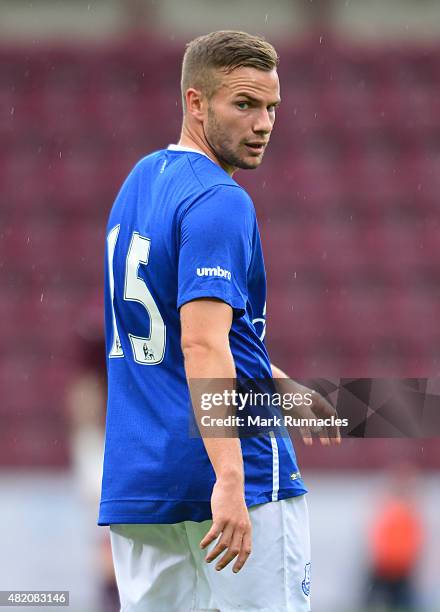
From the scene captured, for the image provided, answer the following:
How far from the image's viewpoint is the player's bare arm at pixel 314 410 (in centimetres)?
294

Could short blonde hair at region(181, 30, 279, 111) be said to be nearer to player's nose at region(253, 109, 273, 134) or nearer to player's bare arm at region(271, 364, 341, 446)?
player's nose at region(253, 109, 273, 134)

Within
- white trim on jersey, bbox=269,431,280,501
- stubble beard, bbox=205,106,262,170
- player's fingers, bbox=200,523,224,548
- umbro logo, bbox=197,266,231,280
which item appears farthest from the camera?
stubble beard, bbox=205,106,262,170

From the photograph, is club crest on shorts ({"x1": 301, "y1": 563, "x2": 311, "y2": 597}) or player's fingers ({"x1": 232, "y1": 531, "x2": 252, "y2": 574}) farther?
club crest on shorts ({"x1": 301, "y1": 563, "x2": 311, "y2": 597})

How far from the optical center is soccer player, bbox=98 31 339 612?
253 centimetres

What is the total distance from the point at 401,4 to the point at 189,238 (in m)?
8.73

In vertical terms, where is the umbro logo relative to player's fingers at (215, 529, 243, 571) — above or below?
above

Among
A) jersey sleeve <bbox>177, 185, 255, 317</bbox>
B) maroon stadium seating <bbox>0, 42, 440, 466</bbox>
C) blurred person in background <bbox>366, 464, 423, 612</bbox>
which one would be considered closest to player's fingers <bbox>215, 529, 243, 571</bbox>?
jersey sleeve <bbox>177, 185, 255, 317</bbox>

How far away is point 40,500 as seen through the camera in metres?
7.71

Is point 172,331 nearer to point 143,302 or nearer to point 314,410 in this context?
point 143,302

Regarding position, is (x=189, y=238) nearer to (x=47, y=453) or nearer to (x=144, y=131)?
(x=47, y=453)

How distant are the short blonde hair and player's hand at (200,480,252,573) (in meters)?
0.98

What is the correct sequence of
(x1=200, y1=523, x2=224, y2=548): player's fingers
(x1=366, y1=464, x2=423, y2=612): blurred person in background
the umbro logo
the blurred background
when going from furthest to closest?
the blurred background, (x1=366, y1=464, x2=423, y2=612): blurred person in background, the umbro logo, (x1=200, y1=523, x2=224, y2=548): player's fingers

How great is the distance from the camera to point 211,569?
262 cm

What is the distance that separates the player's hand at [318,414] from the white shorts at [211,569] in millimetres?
249
